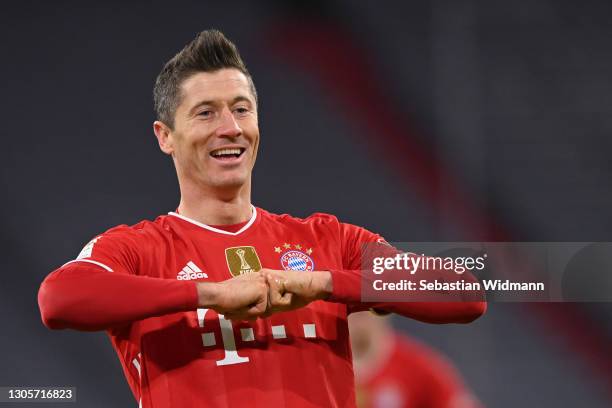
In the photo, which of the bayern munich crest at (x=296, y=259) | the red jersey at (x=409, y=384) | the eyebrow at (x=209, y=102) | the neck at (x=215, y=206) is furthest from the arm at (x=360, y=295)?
the red jersey at (x=409, y=384)

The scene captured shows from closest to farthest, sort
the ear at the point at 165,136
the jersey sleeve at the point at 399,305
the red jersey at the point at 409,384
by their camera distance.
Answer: the jersey sleeve at the point at 399,305, the ear at the point at 165,136, the red jersey at the point at 409,384

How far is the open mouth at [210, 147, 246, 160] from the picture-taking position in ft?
6.20

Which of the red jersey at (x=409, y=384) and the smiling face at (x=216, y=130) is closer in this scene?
the smiling face at (x=216, y=130)

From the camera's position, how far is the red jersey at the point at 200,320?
1602mm

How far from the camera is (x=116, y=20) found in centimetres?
415

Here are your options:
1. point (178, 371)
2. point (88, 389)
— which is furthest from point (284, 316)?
point (88, 389)

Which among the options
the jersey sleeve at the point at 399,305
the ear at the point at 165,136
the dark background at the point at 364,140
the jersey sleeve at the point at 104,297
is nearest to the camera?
the jersey sleeve at the point at 104,297

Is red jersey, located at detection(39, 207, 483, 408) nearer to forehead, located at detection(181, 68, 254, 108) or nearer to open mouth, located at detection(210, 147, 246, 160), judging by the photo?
open mouth, located at detection(210, 147, 246, 160)

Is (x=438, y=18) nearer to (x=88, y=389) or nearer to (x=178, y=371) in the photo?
(x=88, y=389)

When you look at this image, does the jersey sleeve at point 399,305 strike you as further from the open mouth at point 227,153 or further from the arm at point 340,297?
the open mouth at point 227,153

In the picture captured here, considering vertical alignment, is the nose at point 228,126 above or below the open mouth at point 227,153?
above

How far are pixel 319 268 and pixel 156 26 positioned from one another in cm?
259

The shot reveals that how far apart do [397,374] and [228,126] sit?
1918 millimetres

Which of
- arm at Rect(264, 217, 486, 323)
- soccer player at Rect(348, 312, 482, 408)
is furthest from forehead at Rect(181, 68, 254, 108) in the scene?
soccer player at Rect(348, 312, 482, 408)
